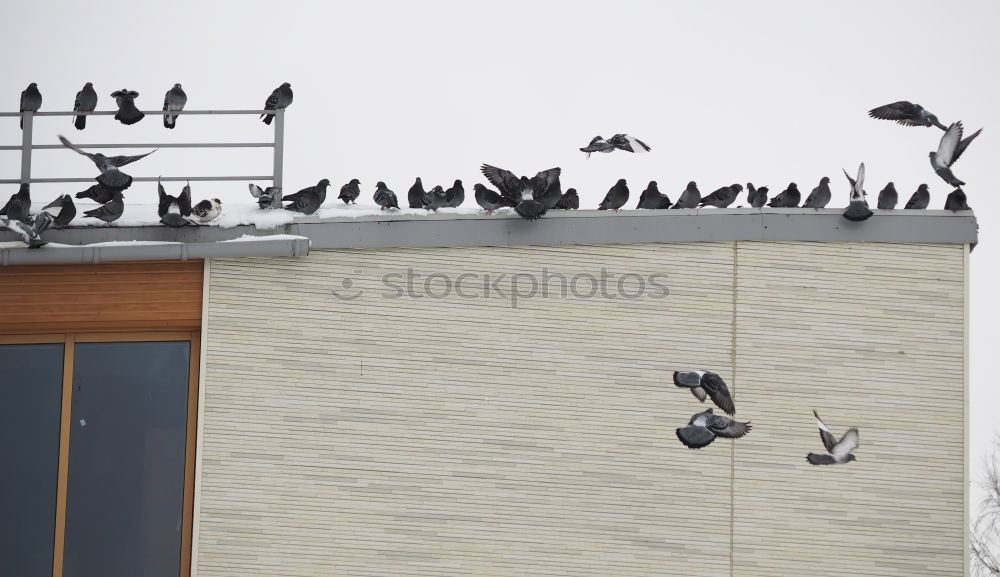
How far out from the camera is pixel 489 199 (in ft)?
39.5

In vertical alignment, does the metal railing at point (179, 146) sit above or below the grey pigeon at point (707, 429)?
above

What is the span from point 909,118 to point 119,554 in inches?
319

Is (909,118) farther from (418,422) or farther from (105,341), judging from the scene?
(105,341)

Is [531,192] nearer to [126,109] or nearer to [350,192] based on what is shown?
[350,192]

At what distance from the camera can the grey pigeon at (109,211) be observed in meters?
12.0

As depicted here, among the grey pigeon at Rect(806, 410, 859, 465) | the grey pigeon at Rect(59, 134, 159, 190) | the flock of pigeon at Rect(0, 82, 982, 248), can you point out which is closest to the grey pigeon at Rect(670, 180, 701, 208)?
the flock of pigeon at Rect(0, 82, 982, 248)

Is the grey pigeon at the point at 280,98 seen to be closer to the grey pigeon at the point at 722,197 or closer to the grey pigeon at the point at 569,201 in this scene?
the grey pigeon at the point at 569,201

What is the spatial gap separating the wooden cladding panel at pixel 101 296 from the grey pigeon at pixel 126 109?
1.82 meters

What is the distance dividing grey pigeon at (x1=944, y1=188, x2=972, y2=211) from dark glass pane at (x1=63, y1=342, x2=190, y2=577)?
6764 mm

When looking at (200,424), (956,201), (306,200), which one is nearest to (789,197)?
(956,201)

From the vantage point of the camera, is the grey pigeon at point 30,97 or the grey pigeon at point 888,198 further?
the grey pigeon at point 30,97

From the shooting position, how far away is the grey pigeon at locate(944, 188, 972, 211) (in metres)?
11.7

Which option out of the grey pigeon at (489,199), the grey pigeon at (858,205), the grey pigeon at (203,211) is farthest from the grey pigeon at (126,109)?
the grey pigeon at (858,205)

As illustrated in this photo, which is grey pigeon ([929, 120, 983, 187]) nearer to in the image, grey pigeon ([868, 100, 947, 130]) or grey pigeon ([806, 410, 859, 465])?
grey pigeon ([868, 100, 947, 130])
